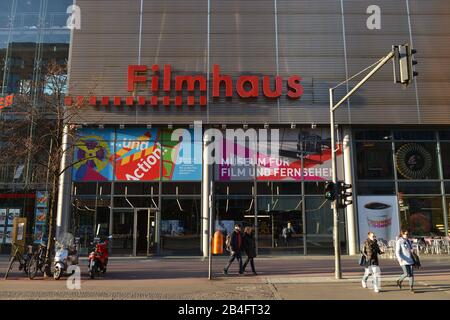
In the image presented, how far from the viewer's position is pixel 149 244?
24688 mm

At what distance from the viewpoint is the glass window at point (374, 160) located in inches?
1017

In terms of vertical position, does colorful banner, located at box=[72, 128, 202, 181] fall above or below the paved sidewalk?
above

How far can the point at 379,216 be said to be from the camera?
83.0ft

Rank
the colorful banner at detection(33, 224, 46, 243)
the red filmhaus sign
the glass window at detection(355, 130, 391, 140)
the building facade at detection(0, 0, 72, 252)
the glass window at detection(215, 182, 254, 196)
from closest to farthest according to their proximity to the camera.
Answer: the colorful banner at detection(33, 224, 46, 243)
the red filmhaus sign
the glass window at detection(215, 182, 254, 196)
the building facade at detection(0, 0, 72, 252)
the glass window at detection(355, 130, 391, 140)

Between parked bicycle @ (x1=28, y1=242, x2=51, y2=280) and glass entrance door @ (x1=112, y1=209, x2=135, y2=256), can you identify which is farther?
glass entrance door @ (x1=112, y1=209, x2=135, y2=256)

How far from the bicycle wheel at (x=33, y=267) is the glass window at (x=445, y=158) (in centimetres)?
2179

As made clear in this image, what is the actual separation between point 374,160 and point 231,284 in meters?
14.9

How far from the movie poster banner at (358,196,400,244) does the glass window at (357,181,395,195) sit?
0.29m

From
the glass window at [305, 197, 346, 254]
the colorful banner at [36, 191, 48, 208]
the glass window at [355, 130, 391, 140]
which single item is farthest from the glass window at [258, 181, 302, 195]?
the colorful banner at [36, 191, 48, 208]

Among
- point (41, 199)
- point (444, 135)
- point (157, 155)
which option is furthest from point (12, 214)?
point (444, 135)

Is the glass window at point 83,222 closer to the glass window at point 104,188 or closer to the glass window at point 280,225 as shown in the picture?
the glass window at point 104,188

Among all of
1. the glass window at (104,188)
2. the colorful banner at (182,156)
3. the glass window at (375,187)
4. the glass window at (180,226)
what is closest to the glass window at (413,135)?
the glass window at (375,187)

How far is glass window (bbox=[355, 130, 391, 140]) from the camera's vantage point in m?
26.2

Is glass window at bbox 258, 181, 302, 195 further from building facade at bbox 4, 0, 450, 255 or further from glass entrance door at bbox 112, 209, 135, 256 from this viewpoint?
glass entrance door at bbox 112, 209, 135, 256
